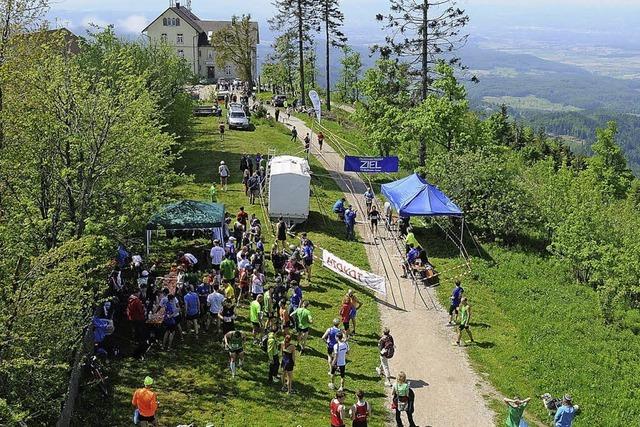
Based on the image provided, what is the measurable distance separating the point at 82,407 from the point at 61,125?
23.3 feet

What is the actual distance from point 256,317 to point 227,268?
122 inches

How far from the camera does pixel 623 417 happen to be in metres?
16.7

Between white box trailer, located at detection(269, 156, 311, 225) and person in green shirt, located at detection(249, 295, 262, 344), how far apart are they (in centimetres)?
1034

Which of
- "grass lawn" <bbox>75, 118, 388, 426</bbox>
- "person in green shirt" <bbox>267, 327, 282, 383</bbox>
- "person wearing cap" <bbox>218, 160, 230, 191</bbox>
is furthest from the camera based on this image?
"person wearing cap" <bbox>218, 160, 230, 191</bbox>

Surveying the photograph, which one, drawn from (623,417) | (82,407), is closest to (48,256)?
(82,407)

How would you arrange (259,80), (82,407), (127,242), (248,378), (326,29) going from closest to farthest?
(82,407) < (248,378) < (127,242) < (326,29) < (259,80)

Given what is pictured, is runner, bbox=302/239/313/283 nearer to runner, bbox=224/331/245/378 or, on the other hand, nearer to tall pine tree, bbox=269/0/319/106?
runner, bbox=224/331/245/378

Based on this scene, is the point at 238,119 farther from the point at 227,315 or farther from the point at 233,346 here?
the point at 233,346

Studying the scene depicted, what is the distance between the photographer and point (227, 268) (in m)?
20.2

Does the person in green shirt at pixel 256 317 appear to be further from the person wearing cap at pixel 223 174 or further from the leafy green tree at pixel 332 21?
the leafy green tree at pixel 332 21

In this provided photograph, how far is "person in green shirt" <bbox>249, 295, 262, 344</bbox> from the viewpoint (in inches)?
687

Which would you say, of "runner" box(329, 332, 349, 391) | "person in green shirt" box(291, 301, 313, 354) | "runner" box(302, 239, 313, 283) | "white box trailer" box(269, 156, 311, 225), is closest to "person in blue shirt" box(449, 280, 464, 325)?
"runner" box(302, 239, 313, 283)

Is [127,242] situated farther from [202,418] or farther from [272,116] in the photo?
[272,116]

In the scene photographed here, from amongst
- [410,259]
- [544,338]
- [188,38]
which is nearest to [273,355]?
[544,338]
